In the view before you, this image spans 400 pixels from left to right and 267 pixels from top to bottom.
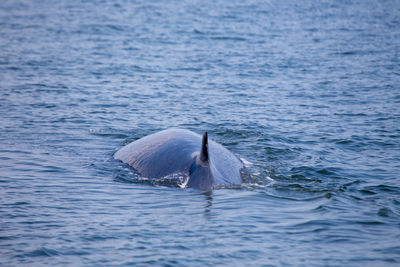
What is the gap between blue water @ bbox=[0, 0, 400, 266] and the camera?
7945mm

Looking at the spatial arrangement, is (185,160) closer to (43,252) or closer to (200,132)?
(43,252)

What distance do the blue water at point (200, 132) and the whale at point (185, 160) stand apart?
0.72ft

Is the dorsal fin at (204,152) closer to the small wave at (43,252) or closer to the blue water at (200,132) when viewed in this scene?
the blue water at (200,132)

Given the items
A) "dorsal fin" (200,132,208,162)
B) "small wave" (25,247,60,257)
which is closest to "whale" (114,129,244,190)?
"dorsal fin" (200,132,208,162)

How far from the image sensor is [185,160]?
31.9ft

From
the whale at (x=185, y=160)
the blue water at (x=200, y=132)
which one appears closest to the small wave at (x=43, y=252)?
the blue water at (x=200, y=132)

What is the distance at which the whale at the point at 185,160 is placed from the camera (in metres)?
9.47

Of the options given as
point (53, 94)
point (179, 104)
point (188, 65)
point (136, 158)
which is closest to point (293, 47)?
point (188, 65)

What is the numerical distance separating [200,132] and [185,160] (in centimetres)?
522

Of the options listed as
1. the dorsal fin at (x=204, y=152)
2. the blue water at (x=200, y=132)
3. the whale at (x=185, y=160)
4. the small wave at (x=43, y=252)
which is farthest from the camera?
the whale at (x=185, y=160)

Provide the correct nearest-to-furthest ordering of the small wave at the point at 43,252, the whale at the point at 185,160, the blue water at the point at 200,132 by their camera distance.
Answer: the small wave at the point at 43,252
the blue water at the point at 200,132
the whale at the point at 185,160

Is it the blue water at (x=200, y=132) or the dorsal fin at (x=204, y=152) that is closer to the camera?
the blue water at (x=200, y=132)

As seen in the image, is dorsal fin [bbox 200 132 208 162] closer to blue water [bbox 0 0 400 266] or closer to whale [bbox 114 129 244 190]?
whale [bbox 114 129 244 190]

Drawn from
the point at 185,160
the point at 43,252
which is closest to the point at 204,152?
the point at 185,160
